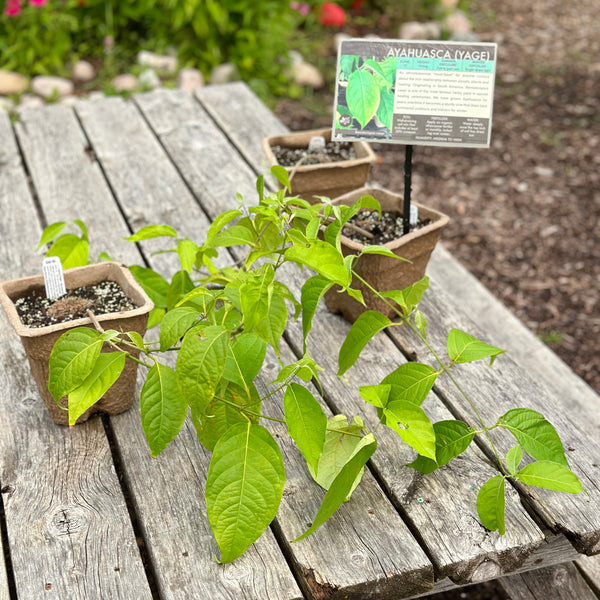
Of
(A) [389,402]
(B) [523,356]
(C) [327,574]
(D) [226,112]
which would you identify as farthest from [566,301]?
(C) [327,574]

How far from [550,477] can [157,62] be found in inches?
128

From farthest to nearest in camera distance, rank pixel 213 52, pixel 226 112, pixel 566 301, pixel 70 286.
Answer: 1. pixel 213 52
2. pixel 566 301
3. pixel 226 112
4. pixel 70 286

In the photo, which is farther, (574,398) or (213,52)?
(213,52)

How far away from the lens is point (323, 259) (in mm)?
1152

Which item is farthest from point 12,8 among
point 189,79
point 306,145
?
point 306,145

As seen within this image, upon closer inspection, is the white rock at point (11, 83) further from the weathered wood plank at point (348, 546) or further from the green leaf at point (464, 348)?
the green leaf at point (464, 348)

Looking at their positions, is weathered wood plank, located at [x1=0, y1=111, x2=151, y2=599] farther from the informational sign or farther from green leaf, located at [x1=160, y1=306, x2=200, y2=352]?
the informational sign

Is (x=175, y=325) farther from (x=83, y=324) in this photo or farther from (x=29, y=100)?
(x=29, y=100)

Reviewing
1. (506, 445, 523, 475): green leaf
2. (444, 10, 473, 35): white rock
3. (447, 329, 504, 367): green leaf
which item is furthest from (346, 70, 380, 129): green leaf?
(444, 10, 473, 35): white rock

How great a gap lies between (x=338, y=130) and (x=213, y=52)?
98.7 inches

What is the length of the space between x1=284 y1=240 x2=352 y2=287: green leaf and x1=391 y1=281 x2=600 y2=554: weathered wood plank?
419 mm

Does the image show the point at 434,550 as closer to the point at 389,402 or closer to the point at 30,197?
the point at 389,402

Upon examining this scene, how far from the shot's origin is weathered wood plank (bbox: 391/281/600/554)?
119 cm

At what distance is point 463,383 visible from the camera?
1.47 m
